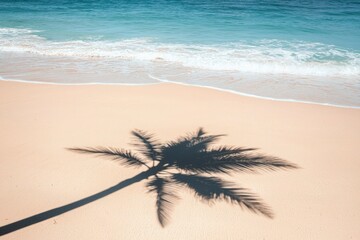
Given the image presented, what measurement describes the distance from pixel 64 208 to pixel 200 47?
15.2 metres

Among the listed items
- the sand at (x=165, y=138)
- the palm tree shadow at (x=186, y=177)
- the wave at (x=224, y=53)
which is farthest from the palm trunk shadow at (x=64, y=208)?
the wave at (x=224, y=53)

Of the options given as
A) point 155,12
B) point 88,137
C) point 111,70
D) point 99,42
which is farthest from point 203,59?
point 155,12

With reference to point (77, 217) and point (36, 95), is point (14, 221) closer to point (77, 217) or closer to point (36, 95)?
point (77, 217)

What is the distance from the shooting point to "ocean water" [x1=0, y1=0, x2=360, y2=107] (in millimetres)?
12984

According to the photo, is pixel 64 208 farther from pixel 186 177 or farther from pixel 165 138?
pixel 165 138

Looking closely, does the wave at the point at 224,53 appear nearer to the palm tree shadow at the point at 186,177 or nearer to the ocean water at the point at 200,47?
the ocean water at the point at 200,47

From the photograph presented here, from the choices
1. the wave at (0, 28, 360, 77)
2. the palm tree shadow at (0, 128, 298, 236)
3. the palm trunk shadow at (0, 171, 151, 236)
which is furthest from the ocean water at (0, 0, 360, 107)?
the palm trunk shadow at (0, 171, 151, 236)

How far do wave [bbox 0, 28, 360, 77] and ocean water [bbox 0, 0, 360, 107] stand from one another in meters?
0.05

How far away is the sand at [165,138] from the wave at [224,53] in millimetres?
5186

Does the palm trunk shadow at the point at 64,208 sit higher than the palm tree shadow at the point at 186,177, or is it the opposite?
the palm tree shadow at the point at 186,177

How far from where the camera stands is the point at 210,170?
5.79 meters

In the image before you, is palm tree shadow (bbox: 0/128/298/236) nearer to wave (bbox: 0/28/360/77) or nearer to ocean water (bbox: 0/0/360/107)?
ocean water (bbox: 0/0/360/107)

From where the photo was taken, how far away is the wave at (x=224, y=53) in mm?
15242

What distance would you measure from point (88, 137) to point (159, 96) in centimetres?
354
